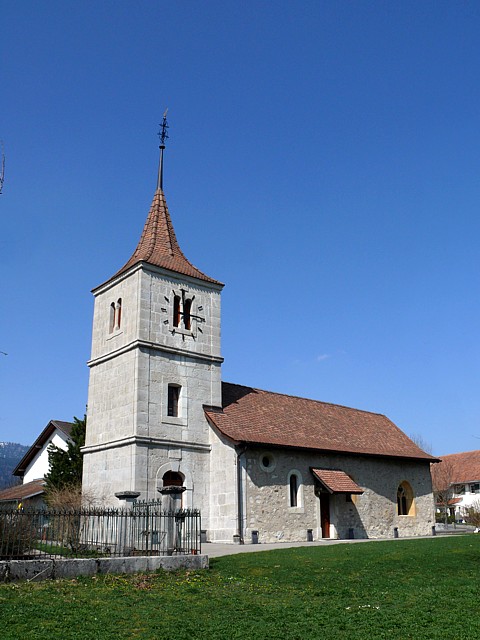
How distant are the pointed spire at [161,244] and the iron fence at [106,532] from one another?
1324 centimetres

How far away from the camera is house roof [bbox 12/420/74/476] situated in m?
40.0

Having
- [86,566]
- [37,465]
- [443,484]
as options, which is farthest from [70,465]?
[443,484]

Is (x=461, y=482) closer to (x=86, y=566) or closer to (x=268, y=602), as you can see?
(x=86, y=566)

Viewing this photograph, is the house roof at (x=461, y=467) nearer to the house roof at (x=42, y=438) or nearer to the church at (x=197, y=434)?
the church at (x=197, y=434)

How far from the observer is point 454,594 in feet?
38.4

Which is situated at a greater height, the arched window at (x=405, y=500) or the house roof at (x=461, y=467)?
the house roof at (x=461, y=467)

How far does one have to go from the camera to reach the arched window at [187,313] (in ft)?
95.0

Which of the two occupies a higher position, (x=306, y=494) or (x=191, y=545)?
(x=306, y=494)

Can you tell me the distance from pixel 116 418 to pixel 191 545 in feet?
33.8

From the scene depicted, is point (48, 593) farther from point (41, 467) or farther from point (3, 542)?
point (41, 467)

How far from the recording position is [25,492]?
3825 cm

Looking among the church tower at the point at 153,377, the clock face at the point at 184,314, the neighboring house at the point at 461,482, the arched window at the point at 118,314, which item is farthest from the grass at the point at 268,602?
the neighboring house at the point at 461,482

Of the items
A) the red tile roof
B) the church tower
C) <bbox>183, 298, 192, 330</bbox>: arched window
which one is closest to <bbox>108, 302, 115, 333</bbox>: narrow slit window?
the church tower

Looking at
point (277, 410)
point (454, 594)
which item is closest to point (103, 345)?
point (277, 410)
